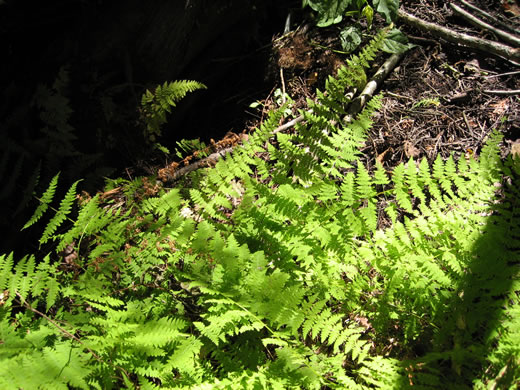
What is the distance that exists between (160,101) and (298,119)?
1.21m

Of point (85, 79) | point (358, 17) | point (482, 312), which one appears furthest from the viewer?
point (358, 17)

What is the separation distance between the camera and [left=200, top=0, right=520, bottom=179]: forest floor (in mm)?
3340

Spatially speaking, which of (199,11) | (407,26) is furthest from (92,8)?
(407,26)

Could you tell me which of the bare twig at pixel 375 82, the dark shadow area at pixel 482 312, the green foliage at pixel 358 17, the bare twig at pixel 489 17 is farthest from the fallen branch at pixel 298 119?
the dark shadow area at pixel 482 312

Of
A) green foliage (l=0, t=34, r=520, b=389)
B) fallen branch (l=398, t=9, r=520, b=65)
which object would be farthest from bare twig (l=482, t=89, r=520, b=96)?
green foliage (l=0, t=34, r=520, b=389)

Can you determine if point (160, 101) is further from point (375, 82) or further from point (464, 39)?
point (464, 39)

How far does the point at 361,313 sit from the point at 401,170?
0.98 m

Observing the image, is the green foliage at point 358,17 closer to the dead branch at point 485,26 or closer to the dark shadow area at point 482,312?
the dead branch at point 485,26

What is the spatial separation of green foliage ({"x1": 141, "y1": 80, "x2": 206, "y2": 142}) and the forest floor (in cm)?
70

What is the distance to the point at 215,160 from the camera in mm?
3445

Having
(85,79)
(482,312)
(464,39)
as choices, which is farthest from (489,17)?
(85,79)

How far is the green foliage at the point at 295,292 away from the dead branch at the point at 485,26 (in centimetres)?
140

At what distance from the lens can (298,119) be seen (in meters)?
3.53

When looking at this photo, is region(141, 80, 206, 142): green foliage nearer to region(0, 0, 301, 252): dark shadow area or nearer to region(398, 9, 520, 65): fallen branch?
region(0, 0, 301, 252): dark shadow area
